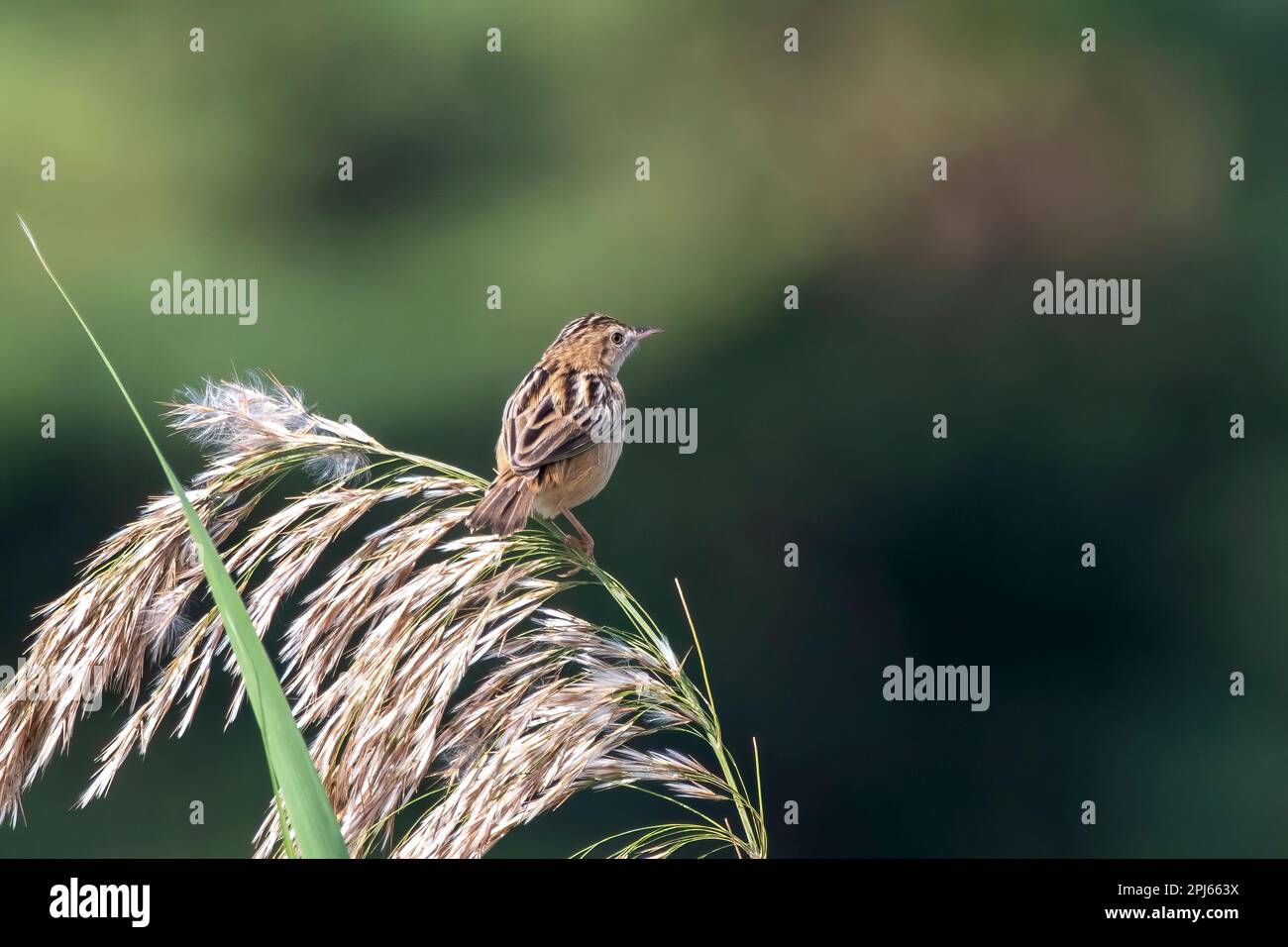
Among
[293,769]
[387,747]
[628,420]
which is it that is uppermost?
[628,420]

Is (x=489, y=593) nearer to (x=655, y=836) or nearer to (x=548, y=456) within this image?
(x=655, y=836)

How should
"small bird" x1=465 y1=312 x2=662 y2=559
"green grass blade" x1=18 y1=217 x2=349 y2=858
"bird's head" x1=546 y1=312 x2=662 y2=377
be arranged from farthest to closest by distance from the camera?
"bird's head" x1=546 y1=312 x2=662 y2=377
"small bird" x1=465 y1=312 x2=662 y2=559
"green grass blade" x1=18 y1=217 x2=349 y2=858

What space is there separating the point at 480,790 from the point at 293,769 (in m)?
0.53

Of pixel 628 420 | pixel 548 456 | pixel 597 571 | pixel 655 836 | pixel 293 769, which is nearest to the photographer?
pixel 293 769

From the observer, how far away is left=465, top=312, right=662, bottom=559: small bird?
2.34 m

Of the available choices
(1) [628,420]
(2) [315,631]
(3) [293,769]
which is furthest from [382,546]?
(1) [628,420]

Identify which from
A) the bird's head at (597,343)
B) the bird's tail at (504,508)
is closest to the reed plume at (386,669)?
the bird's tail at (504,508)

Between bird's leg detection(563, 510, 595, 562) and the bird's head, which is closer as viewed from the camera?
bird's leg detection(563, 510, 595, 562)

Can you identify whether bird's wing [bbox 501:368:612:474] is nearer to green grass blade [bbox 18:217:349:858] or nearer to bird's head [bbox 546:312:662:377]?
bird's head [bbox 546:312:662:377]

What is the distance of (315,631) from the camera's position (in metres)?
1.67

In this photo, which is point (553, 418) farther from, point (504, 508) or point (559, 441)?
point (504, 508)

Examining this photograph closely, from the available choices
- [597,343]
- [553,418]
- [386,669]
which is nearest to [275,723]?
[386,669]

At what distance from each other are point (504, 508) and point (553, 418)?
41 cm

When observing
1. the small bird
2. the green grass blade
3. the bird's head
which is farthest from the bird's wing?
the green grass blade
